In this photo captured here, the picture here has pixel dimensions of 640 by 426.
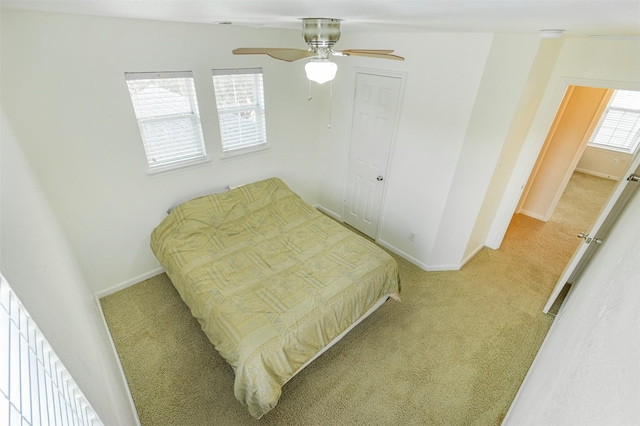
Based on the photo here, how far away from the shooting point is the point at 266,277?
252cm

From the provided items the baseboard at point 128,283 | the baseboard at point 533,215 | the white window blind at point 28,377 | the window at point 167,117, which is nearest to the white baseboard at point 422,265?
the baseboard at point 533,215

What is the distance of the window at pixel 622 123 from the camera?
5285 mm

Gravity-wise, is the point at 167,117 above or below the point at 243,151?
above

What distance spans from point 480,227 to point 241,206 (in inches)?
110

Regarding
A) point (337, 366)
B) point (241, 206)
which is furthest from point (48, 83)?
point (337, 366)

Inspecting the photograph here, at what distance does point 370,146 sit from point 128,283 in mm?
3069

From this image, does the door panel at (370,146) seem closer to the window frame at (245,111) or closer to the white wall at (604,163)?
the window frame at (245,111)

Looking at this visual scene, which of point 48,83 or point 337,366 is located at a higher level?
point 48,83

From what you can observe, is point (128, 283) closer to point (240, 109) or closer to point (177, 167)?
point (177, 167)

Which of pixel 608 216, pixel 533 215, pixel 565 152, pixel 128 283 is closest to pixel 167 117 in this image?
pixel 128 283

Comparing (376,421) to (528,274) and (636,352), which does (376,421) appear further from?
(528,274)

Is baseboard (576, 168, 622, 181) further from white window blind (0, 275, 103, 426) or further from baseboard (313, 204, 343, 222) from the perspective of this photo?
white window blind (0, 275, 103, 426)

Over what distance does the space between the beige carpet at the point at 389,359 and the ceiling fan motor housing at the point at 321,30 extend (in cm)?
233

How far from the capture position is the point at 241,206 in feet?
10.8
